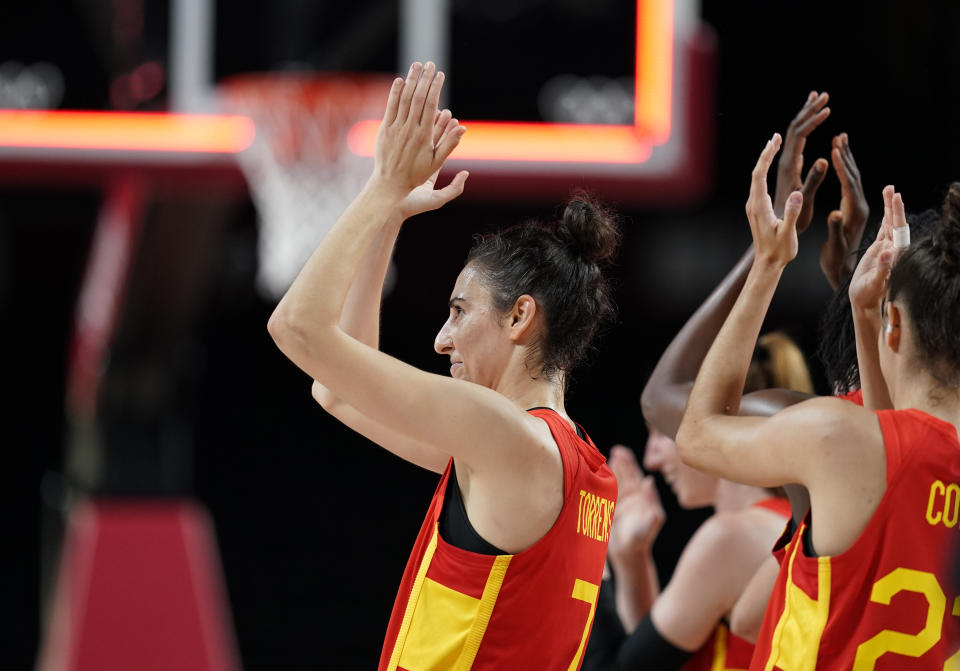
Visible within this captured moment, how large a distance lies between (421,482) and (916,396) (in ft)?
33.2

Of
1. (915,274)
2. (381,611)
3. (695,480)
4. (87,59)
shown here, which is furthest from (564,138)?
(381,611)

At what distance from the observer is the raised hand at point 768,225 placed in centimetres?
191

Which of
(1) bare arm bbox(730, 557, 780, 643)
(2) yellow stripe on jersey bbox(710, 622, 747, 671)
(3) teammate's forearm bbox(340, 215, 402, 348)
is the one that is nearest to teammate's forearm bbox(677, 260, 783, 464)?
(3) teammate's forearm bbox(340, 215, 402, 348)

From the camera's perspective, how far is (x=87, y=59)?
20.8 ft

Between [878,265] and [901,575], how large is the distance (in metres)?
0.46

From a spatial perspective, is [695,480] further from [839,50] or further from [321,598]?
[321,598]

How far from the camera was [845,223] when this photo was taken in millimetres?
2275

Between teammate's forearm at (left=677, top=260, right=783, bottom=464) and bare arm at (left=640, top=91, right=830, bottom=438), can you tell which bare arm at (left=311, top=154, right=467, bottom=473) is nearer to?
bare arm at (left=640, top=91, right=830, bottom=438)

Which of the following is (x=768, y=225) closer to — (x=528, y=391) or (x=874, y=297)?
(x=874, y=297)

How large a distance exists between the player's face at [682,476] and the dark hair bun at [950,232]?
1.23 meters

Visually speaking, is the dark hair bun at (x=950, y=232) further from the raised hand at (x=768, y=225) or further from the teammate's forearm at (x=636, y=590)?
the teammate's forearm at (x=636, y=590)

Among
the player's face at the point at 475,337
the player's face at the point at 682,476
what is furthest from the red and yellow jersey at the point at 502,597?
the player's face at the point at 682,476

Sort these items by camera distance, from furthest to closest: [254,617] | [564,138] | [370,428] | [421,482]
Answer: [421,482] → [254,617] → [564,138] → [370,428]

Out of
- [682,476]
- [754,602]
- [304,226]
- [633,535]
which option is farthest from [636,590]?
[304,226]
